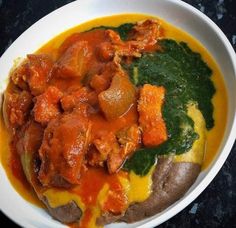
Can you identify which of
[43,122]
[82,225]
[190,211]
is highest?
[43,122]

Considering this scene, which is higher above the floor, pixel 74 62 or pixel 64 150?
pixel 74 62

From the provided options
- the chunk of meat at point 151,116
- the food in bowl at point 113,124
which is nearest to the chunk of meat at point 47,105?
the food in bowl at point 113,124

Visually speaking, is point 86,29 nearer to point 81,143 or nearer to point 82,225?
point 81,143

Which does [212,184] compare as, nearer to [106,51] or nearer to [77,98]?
[77,98]

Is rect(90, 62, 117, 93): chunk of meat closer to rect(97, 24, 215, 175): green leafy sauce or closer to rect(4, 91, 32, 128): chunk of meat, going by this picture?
rect(97, 24, 215, 175): green leafy sauce

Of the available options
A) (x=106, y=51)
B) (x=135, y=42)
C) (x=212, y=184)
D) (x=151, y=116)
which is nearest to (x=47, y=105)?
(x=106, y=51)

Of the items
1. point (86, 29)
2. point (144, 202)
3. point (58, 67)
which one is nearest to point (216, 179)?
point (144, 202)

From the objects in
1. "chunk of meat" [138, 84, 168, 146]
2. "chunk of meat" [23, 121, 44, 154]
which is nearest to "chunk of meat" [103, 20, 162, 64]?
"chunk of meat" [138, 84, 168, 146]
